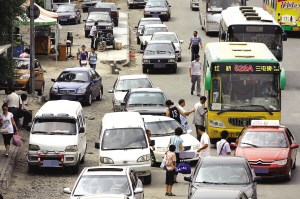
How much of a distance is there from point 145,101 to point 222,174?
12.9 meters

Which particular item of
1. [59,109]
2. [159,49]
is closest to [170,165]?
[59,109]

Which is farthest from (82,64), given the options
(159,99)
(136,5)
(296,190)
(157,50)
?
(136,5)

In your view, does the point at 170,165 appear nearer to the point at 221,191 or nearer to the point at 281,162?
the point at 281,162

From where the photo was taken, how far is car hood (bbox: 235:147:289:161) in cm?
2950

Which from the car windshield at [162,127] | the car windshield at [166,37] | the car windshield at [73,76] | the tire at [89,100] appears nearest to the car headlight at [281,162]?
the car windshield at [162,127]

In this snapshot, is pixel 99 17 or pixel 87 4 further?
pixel 87 4

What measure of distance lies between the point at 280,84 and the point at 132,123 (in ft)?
18.9

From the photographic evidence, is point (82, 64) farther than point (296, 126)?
Yes

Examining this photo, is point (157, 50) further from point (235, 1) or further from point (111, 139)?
point (111, 139)

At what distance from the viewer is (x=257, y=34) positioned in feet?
141

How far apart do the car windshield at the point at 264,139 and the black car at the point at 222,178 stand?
4732 mm

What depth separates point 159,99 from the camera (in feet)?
124

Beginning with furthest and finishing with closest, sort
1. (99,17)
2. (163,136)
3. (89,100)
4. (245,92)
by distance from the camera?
(99,17) → (89,100) → (245,92) → (163,136)

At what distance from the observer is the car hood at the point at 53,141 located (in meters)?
31.1
